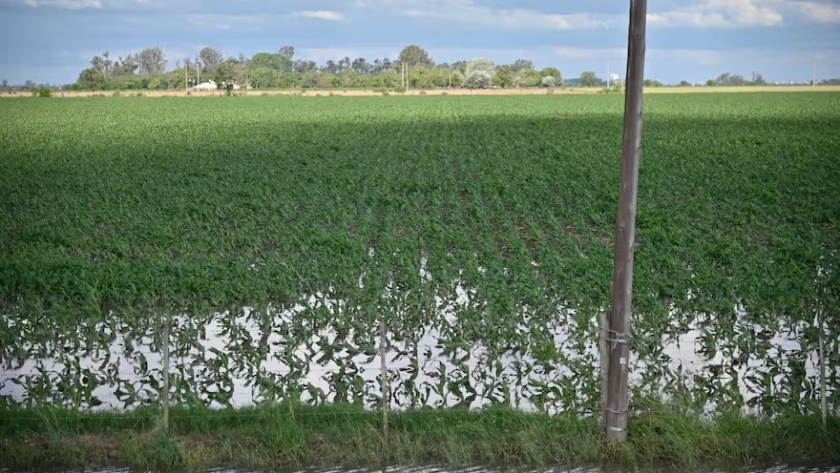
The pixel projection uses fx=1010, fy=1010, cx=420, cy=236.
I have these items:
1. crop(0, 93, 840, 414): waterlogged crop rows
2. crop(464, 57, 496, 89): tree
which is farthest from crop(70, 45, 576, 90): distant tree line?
crop(0, 93, 840, 414): waterlogged crop rows

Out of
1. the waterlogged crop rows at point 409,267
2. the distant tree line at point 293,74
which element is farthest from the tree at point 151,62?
the waterlogged crop rows at point 409,267

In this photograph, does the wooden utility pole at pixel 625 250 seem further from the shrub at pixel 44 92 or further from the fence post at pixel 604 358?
the shrub at pixel 44 92

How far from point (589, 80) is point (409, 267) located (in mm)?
163023

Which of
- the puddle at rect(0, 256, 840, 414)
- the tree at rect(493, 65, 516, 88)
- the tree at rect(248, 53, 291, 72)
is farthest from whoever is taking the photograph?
the tree at rect(248, 53, 291, 72)

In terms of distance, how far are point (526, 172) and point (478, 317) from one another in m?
20.3

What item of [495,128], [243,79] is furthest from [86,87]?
[495,128]

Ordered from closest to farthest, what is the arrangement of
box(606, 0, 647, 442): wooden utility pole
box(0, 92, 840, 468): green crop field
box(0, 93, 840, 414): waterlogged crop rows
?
box(606, 0, 647, 442): wooden utility pole < box(0, 92, 840, 468): green crop field < box(0, 93, 840, 414): waterlogged crop rows

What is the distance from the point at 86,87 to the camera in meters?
141

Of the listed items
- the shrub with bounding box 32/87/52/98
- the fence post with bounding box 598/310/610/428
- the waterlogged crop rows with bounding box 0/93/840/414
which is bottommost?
the shrub with bounding box 32/87/52/98

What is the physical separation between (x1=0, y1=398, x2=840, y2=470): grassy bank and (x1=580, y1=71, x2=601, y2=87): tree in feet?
548

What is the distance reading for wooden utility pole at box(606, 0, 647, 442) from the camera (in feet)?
27.3

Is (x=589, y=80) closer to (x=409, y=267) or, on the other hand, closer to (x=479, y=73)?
(x=479, y=73)

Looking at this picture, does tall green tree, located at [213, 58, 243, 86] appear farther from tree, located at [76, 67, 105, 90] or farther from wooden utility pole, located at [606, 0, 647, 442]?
wooden utility pole, located at [606, 0, 647, 442]

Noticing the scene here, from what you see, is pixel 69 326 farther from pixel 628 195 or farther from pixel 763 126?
pixel 763 126
